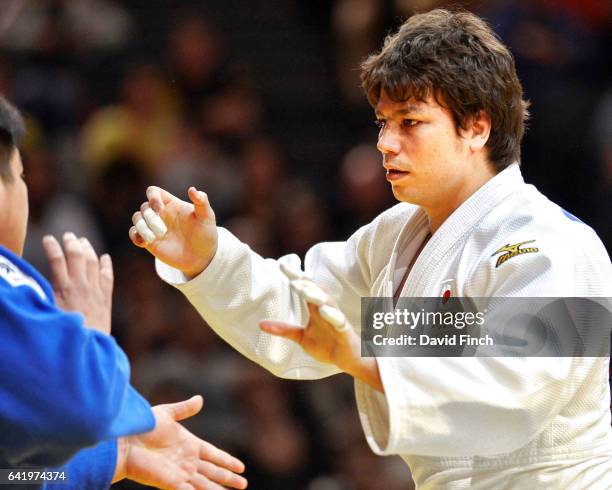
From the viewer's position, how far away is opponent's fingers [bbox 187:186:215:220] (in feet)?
11.2

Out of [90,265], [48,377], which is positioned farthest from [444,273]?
[48,377]

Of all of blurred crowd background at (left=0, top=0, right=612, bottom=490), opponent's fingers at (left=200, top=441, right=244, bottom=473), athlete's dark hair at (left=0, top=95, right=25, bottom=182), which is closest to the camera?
athlete's dark hair at (left=0, top=95, right=25, bottom=182)

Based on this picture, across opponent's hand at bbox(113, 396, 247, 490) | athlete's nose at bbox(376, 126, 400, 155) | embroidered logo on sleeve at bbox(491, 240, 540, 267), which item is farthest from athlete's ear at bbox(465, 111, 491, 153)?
opponent's hand at bbox(113, 396, 247, 490)

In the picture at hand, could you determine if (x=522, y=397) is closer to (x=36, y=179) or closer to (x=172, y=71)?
(x=36, y=179)

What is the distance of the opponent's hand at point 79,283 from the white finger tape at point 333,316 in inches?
22.3

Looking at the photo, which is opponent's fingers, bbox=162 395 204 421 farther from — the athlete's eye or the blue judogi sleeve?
the athlete's eye

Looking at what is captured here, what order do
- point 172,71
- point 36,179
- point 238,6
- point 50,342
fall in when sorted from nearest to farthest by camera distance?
point 50,342 → point 36,179 → point 172,71 → point 238,6

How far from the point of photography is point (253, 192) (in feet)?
24.2

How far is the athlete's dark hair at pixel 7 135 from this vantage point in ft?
8.49

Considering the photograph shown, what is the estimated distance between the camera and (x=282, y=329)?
8.82 ft

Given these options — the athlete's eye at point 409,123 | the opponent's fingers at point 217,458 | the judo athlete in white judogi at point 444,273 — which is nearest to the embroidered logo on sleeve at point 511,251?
the judo athlete in white judogi at point 444,273

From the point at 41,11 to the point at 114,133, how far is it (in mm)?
1526

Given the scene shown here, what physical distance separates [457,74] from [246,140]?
14.4 ft

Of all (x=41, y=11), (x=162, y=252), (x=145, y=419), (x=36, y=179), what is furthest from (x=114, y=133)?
(x=145, y=419)
